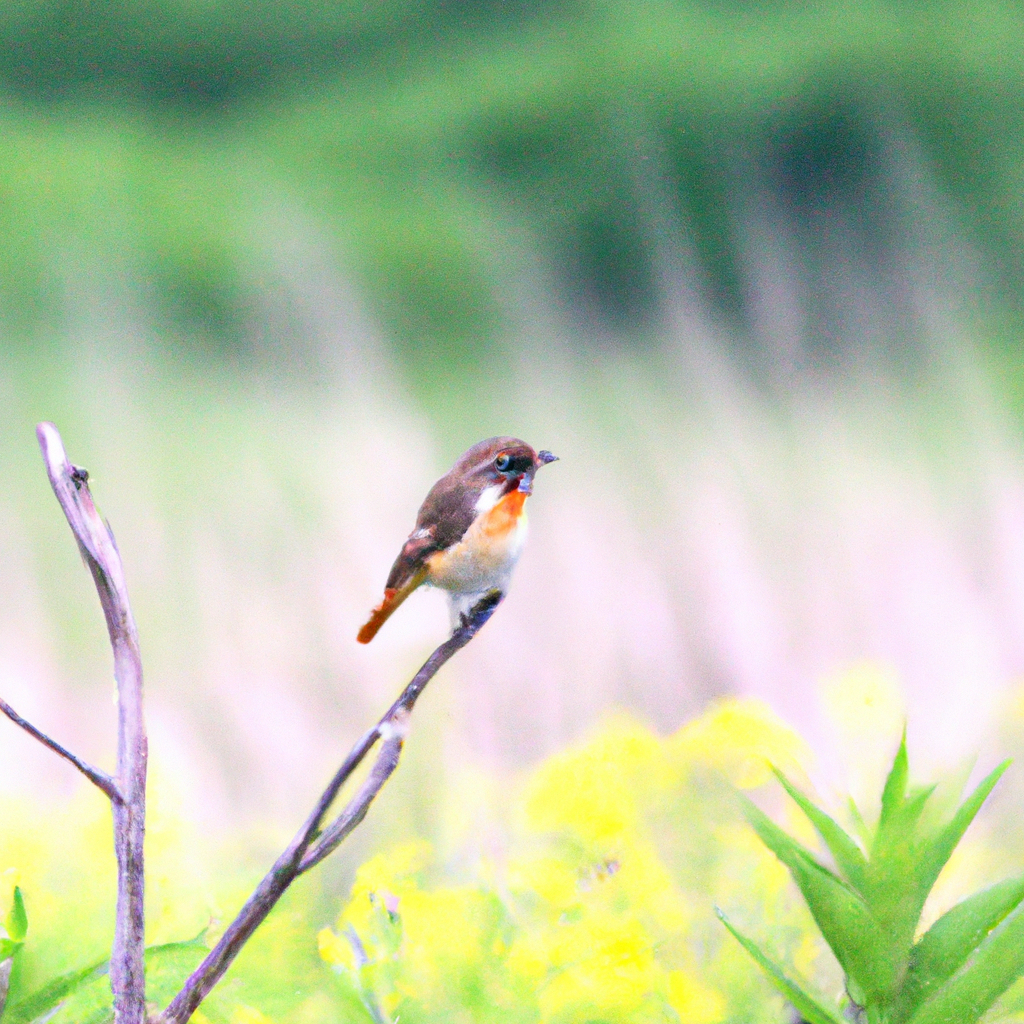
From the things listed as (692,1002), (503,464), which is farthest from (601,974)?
(503,464)

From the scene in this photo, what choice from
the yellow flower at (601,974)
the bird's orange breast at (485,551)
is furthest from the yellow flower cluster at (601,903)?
the bird's orange breast at (485,551)

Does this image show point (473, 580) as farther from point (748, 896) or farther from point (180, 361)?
point (180, 361)

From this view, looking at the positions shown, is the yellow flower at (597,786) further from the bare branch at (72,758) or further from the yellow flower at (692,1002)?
the bare branch at (72,758)

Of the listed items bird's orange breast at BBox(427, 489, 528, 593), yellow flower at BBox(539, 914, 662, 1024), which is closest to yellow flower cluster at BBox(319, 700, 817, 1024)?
yellow flower at BBox(539, 914, 662, 1024)

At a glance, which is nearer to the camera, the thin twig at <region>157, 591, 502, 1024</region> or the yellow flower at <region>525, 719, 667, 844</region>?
the thin twig at <region>157, 591, 502, 1024</region>

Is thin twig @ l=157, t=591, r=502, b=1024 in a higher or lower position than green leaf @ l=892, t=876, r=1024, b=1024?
higher

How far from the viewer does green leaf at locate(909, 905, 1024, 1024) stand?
0.28 meters

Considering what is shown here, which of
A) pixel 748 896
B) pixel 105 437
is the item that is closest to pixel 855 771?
pixel 748 896

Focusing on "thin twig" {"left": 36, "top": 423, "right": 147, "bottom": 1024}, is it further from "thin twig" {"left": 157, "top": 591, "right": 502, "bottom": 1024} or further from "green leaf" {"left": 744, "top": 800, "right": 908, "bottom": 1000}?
"green leaf" {"left": 744, "top": 800, "right": 908, "bottom": 1000}

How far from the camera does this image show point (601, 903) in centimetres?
37

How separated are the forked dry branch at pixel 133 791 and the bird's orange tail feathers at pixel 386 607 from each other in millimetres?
43

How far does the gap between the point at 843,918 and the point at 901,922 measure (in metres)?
0.02

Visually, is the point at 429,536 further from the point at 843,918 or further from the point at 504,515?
the point at 843,918

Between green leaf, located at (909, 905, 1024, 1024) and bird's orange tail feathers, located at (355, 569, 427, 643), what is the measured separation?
18 centimetres
